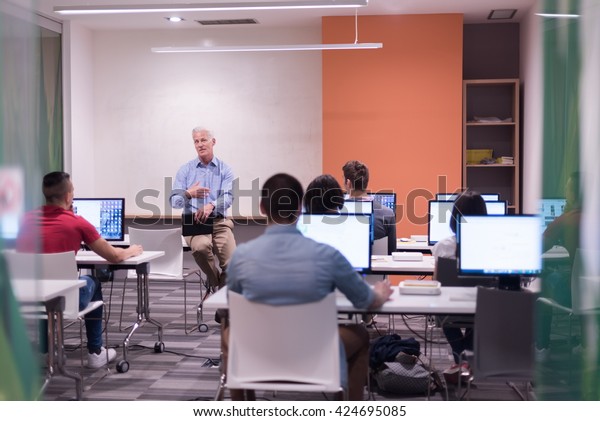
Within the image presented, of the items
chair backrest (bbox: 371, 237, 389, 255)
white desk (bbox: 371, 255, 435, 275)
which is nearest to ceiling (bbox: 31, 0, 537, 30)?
chair backrest (bbox: 371, 237, 389, 255)

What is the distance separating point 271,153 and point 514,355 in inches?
249

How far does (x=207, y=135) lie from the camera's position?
6.63 m

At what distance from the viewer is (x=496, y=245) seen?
399cm

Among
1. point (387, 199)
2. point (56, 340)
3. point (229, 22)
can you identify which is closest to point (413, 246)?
point (387, 199)

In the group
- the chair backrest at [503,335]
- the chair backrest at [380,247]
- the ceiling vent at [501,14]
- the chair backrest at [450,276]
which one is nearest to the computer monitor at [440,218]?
the chair backrest at [380,247]

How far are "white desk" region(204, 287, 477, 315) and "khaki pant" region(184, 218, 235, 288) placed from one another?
2.61 metres

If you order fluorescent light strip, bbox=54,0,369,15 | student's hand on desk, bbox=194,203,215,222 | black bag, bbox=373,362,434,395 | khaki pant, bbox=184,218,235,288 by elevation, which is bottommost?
black bag, bbox=373,362,434,395

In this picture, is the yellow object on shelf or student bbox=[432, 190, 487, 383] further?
the yellow object on shelf

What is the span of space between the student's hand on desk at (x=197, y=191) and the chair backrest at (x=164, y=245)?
16.2 inches

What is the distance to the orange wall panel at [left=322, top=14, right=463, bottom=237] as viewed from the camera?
866 centimetres

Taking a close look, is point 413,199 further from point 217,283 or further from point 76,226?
point 76,226

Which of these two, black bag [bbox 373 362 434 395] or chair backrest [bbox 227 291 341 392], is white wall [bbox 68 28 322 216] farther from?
chair backrest [bbox 227 291 341 392]

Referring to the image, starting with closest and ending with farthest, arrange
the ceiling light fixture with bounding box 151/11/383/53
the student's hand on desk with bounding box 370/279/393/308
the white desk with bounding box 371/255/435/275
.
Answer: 1. the student's hand on desk with bounding box 370/279/393/308
2. the white desk with bounding box 371/255/435/275
3. the ceiling light fixture with bounding box 151/11/383/53

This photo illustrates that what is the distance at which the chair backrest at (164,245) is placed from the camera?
619cm
